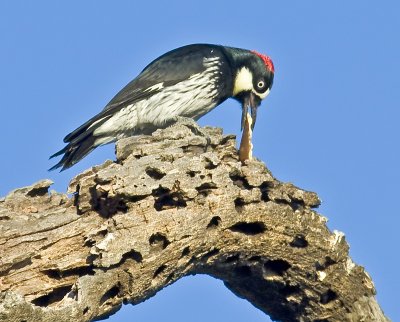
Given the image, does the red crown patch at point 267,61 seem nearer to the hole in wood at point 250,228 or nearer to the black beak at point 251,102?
the black beak at point 251,102

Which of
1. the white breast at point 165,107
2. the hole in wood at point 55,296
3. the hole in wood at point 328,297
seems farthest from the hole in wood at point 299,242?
the white breast at point 165,107

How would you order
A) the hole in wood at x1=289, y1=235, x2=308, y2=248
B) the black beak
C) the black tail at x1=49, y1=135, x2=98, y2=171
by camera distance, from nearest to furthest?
1. the hole in wood at x1=289, y1=235, x2=308, y2=248
2. the black tail at x1=49, y1=135, x2=98, y2=171
3. the black beak

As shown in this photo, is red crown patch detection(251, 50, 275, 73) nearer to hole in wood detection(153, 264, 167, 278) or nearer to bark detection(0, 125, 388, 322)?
bark detection(0, 125, 388, 322)

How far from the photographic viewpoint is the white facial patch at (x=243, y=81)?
903 centimetres

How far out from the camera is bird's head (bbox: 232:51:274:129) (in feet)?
29.6

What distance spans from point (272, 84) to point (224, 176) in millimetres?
3618

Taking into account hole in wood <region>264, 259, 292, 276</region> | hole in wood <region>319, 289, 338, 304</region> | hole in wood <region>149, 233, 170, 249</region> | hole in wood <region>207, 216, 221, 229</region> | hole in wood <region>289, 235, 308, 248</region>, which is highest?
hole in wood <region>289, 235, 308, 248</region>

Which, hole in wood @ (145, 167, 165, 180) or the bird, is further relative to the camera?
the bird

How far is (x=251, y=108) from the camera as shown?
29.8 feet

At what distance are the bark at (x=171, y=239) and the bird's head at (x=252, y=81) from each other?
269 centimetres

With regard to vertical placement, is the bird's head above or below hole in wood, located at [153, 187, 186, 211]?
above

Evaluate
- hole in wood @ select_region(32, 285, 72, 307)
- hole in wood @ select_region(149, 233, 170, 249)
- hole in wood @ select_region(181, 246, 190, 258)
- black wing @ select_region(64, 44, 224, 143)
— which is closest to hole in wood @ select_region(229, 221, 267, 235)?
hole in wood @ select_region(181, 246, 190, 258)

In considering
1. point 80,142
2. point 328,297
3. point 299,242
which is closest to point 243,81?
point 80,142

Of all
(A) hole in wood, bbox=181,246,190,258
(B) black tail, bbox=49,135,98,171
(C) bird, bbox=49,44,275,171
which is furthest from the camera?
(C) bird, bbox=49,44,275,171
